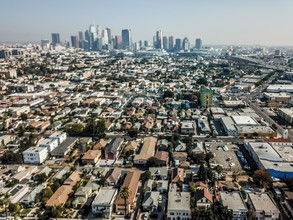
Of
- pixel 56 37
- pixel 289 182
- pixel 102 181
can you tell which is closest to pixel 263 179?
pixel 289 182

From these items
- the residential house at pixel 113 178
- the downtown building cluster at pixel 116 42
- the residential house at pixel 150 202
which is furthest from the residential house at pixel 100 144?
the downtown building cluster at pixel 116 42

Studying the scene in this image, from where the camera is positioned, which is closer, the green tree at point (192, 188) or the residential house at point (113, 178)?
the green tree at point (192, 188)

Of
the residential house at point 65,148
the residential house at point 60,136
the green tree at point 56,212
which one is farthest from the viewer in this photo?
the residential house at point 60,136

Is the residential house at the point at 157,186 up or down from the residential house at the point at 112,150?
down

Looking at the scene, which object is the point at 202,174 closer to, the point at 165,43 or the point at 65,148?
the point at 65,148

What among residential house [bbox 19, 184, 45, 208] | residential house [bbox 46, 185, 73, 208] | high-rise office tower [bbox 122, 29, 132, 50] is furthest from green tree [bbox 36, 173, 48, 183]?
high-rise office tower [bbox 122, 29, 132, 50]

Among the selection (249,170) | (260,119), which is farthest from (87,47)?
(249,170)

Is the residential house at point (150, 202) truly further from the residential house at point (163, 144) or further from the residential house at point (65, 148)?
the residential house at point (65, 148)
